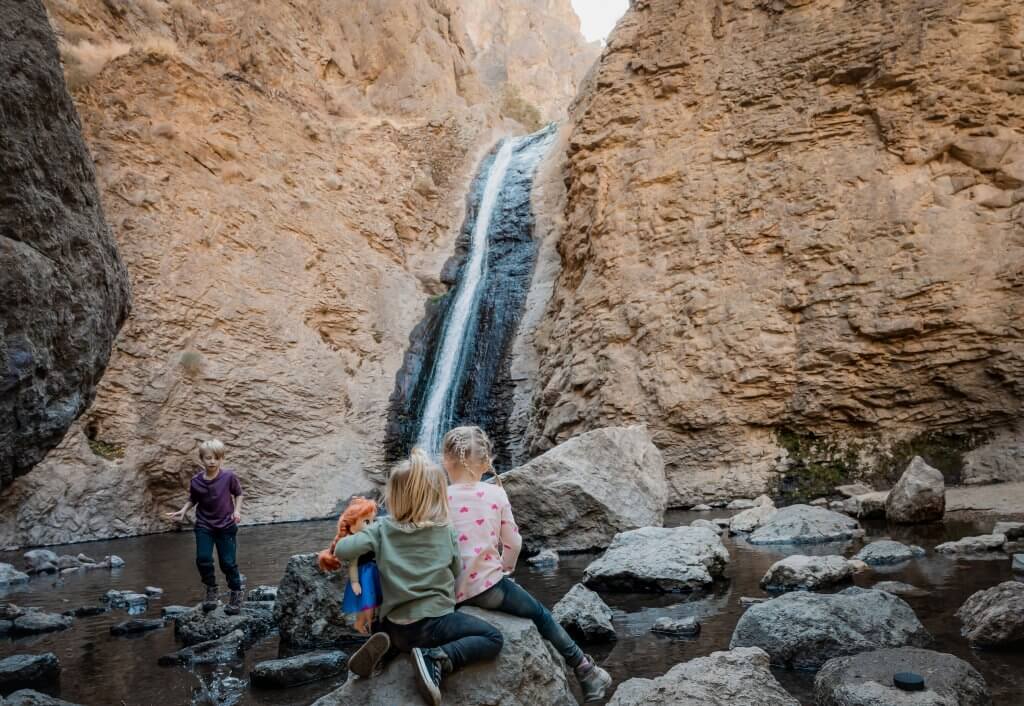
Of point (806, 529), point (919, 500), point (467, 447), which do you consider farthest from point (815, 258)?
point (467, 447)

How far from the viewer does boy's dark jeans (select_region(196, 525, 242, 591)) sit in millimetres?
6281

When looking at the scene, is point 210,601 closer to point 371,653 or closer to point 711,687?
point 371,653

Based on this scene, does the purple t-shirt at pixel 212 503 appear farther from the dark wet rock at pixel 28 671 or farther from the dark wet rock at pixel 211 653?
the dark wet rock at pixel 28 671

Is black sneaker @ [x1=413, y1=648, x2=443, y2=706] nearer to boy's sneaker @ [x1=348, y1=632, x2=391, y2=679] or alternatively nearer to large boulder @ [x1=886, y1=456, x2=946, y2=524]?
boy's sneaker @ [x1=348, y1=632, x2=391, y2=679]

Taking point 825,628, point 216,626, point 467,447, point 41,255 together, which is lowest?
point 216,626

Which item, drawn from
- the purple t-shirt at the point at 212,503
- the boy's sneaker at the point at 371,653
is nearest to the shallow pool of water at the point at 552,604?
the purple t-shirt at the point at 212,503

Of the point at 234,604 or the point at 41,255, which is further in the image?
the point at 234,604

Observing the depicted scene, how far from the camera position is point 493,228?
73.0 ft

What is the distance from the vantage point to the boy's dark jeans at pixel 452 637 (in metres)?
2.99

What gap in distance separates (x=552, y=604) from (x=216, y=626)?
Answer: 2.48 meters

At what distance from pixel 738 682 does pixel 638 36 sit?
16688 mm

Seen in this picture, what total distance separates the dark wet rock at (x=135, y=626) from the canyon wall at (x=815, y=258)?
28.8ft

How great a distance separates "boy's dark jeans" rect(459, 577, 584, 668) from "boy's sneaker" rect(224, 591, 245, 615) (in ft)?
→ 10.6

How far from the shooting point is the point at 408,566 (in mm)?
3027
